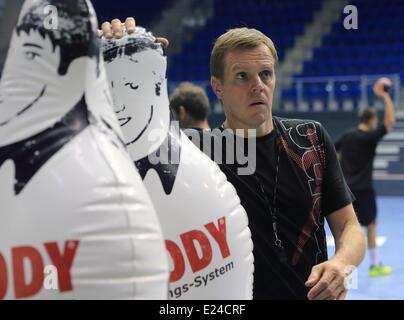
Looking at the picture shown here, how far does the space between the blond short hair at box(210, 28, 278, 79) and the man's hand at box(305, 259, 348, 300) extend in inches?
20.2

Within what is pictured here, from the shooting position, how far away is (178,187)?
1055 millimetres

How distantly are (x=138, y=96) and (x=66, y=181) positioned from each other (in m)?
0.36

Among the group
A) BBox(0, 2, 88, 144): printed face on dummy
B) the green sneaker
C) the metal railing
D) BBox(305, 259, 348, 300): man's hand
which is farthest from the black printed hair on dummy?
the metal railing

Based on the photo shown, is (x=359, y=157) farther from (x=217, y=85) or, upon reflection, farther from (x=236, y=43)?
(x=236, y=43)

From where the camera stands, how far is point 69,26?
0.82 meters

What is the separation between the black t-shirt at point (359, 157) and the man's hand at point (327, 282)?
372cm

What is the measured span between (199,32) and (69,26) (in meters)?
12.6

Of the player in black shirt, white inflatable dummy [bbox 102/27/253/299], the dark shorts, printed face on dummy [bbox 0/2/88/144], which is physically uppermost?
printed face on dummy [bbox 0/2/88/144]

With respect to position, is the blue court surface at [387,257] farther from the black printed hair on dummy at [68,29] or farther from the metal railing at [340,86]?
the metal railing at [340,86]

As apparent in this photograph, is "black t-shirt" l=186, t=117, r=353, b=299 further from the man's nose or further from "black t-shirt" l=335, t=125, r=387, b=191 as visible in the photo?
"black t-shirt" l=335, t=125, r=387, b=191

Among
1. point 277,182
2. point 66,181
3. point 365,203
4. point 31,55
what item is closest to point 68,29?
point 31,55

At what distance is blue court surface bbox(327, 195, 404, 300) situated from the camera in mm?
4184
